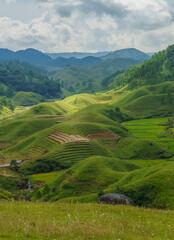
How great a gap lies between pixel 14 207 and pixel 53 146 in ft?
390

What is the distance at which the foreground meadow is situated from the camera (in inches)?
680

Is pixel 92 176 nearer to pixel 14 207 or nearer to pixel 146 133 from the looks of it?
pixel 14 207

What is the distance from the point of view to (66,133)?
161m

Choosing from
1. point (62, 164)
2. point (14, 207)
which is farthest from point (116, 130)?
point (14, 207)

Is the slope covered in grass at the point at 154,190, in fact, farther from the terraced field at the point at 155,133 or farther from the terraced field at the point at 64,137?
the terraced field at the point at 155,133

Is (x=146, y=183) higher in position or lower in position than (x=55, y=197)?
higher

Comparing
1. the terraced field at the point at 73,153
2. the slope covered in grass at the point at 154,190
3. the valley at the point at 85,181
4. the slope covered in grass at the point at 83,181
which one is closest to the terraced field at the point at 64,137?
the valley at the point at 85,181

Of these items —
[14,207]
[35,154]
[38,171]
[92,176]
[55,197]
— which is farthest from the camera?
[35,154]

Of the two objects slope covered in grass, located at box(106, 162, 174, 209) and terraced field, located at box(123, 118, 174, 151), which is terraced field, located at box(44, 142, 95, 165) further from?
slope covered in grass, located at box(106, 162, 174, 209)

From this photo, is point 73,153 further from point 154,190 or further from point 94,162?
point 154,190

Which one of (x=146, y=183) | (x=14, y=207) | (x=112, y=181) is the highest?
(x=14, y=207)

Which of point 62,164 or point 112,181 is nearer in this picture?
point 112,181

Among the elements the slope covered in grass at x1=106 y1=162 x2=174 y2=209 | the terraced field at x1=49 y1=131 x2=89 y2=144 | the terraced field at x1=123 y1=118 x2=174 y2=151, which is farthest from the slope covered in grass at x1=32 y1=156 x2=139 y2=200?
the terraced field at x1=123 y1=118 x2=174 y2=151

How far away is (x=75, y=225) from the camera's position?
19.1 meters
